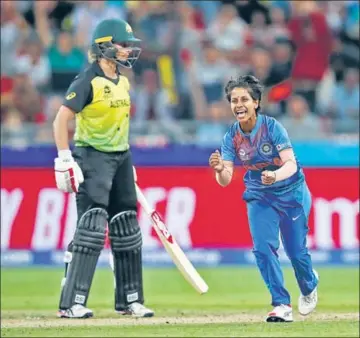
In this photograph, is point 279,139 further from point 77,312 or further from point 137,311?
point 77,312

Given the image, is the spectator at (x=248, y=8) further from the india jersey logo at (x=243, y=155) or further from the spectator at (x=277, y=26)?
the india jersey logo at (x=243, y=155)

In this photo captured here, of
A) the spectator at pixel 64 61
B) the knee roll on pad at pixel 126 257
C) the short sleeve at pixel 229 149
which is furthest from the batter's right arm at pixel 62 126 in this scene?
the spectator at pixel 64 61

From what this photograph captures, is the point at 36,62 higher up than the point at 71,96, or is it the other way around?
the point at 36,62

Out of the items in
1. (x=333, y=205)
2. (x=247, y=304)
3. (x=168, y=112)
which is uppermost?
(x=168, y=112)

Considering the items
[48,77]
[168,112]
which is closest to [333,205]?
[168,112]

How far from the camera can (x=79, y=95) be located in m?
9.77

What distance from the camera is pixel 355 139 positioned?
15.5 metres

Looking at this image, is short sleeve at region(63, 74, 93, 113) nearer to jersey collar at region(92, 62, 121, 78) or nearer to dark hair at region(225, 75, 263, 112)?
jersey collar at region(92, 62, 121, 78)

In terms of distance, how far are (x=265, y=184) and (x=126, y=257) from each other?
1717mm

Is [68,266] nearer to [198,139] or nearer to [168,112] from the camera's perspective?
[198,139]

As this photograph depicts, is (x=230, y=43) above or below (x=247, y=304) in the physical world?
above

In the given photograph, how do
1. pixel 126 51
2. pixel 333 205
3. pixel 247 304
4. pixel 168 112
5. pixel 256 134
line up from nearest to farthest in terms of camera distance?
pixel 256 134
pixel 126 51
pixel 247 304
pixel 333 205
pixel 168 112

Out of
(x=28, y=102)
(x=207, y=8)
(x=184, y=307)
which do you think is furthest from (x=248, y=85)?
(x=207, y=8)

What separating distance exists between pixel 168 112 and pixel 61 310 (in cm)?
720
